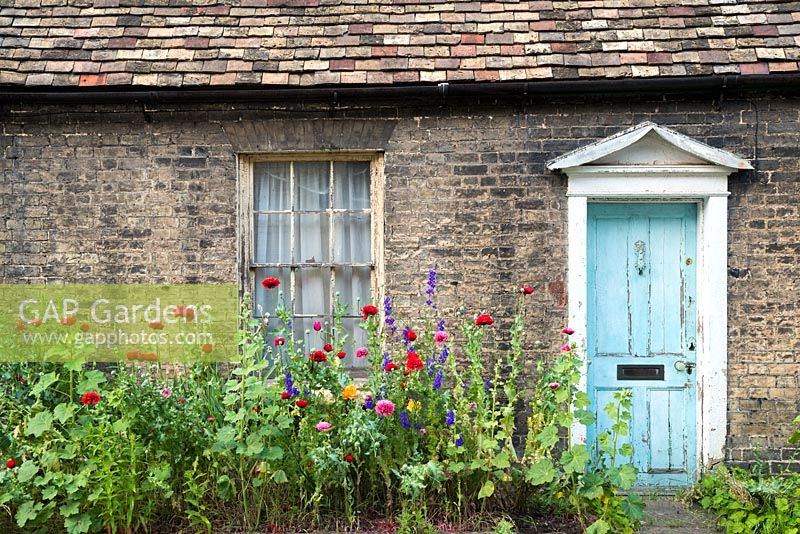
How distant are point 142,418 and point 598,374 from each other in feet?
12.2

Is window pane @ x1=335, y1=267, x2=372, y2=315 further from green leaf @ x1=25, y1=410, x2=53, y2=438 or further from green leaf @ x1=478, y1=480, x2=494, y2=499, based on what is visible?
green leaf @ x1=25, y1=410, x2=53, y2=438

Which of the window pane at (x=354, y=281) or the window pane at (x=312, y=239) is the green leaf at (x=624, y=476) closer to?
the window pane at (x=354, y=281)

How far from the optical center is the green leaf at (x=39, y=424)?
423 cm

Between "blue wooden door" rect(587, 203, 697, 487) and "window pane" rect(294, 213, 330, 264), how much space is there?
2.34 meters

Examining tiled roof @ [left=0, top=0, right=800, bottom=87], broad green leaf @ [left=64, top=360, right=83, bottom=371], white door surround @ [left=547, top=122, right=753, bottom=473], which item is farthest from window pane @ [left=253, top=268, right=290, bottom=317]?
white door surround @ [left=547, top=122, right=753, bottom=473]

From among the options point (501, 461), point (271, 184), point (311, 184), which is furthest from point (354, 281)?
point (501, 461)

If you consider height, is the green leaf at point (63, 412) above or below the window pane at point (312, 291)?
below

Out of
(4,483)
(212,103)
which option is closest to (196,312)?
(212,103)

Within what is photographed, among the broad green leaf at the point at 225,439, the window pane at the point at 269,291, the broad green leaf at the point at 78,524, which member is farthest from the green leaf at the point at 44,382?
the window pane at the point at 269,291

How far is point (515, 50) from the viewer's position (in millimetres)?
6223

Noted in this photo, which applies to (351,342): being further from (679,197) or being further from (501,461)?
(679,197)

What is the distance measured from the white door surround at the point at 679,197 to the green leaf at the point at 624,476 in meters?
1.62

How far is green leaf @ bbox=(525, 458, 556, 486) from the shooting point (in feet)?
14.5

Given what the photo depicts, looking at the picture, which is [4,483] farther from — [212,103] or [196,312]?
[212,103]
